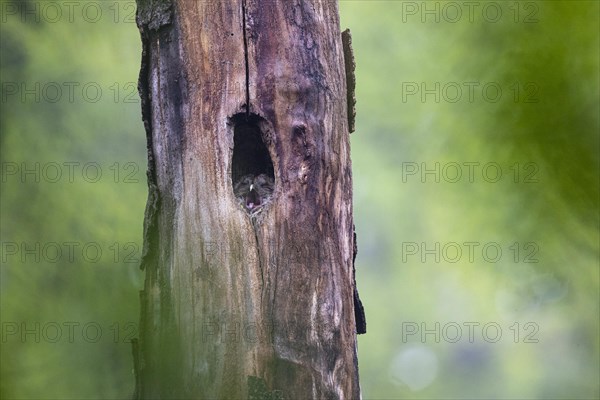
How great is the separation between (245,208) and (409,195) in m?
2.96

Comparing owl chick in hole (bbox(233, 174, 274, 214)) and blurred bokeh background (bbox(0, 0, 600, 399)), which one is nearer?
blurred bokeh background (bbox(0, 0, 600, 399))

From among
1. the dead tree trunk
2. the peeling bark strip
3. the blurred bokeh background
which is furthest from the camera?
the peeling bark strip

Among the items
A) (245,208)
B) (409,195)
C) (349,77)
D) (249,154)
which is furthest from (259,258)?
(409,195)

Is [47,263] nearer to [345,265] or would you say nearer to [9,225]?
[9,225]

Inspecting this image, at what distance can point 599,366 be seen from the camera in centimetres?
443

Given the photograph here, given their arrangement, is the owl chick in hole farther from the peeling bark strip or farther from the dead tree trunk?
the peeling bark strip

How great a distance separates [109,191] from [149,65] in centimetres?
43

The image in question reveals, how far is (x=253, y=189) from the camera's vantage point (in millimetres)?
2670

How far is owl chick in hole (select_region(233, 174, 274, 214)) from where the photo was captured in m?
2.66

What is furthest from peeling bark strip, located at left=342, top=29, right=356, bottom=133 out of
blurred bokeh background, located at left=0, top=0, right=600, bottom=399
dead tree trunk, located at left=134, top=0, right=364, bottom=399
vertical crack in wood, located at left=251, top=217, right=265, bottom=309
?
vertical crack in wood, located at left=251, top=217, right=265, bottom=309

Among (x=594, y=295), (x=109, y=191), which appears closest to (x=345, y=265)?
(x=109, y=191)

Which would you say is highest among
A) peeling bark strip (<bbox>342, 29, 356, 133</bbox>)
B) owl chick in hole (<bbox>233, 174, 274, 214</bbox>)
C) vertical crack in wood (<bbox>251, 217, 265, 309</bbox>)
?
peeling bark strip (<bbox>342, 29, 356, 133</bbox>)

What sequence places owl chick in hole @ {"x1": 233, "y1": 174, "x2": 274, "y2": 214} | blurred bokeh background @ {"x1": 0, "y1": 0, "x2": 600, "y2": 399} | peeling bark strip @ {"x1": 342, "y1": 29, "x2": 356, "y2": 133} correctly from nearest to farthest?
blurred bokeh background @ {"x1": 0, "y1": 0, "x2": 600, "y2": 399} → owl chick in hole @ {"x1": 233, "y1": 174, "x2": 274, "y2": 214} → peeling bark strip @ {"x1": 342, "y1": 29, "x2": 356, "y2": 133}

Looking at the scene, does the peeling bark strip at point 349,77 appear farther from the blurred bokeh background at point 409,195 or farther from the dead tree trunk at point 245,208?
the blurred bokeh background at point 409,195
